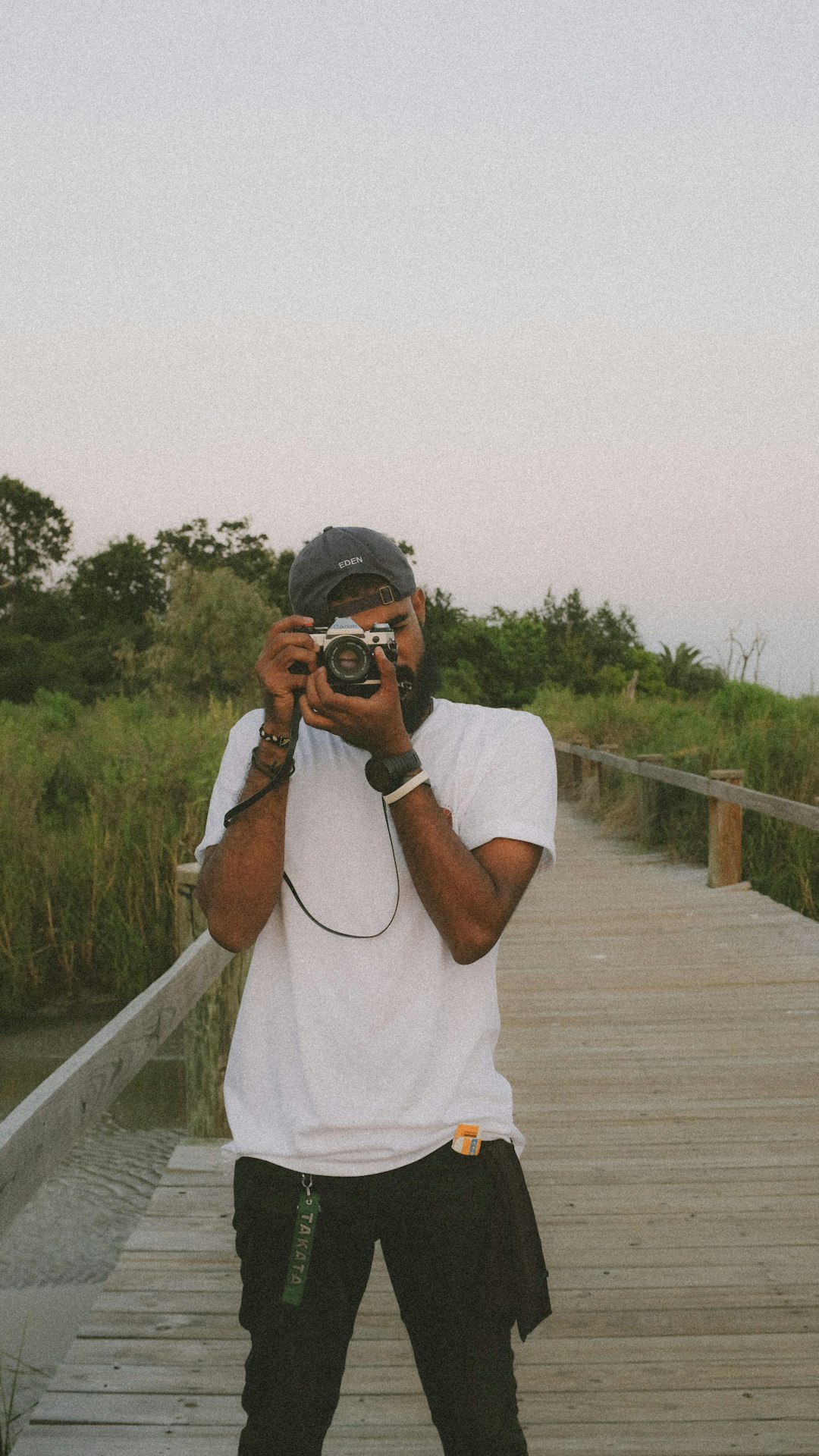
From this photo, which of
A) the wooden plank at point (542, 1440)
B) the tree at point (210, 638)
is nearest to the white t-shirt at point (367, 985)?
the wooden plank at point (542, 1440)

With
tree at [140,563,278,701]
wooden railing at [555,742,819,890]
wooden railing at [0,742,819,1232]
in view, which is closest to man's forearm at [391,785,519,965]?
wooden railing at [0,742,819,1232]

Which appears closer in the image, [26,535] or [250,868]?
[250,868]

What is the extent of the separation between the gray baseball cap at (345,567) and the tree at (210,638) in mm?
28225

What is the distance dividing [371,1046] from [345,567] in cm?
57

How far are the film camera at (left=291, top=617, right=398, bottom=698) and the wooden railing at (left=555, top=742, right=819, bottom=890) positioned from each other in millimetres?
4863

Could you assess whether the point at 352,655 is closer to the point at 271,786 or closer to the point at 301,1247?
the point at 271,786

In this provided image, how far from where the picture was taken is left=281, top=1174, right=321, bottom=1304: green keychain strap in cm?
140

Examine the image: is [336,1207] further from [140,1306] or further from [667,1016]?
[667,1016]

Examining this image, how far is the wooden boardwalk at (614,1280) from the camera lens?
2352 mm

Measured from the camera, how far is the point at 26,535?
42.8 m

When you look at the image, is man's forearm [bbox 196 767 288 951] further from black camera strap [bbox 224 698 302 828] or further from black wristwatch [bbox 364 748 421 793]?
black wristwatch [bbox 364 748 421 793]

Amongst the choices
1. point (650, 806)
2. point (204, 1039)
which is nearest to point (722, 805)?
point (650, 806)

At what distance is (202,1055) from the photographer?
383 cm

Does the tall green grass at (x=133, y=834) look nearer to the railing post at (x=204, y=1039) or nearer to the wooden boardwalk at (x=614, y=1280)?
the wooden boardwalk at (x=614, y=1280)
